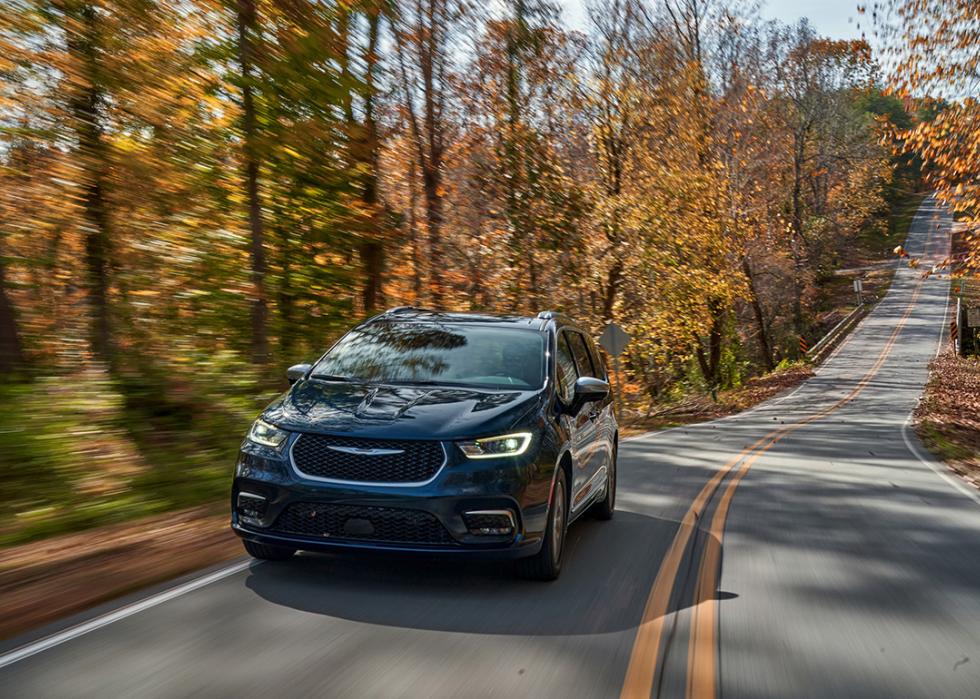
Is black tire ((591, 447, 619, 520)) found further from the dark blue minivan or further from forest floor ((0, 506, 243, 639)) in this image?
forest floor ((0, 506, 243, 639))

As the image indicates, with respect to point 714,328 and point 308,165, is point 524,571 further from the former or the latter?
point 714,328

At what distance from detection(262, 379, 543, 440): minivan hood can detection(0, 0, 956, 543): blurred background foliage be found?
3.44m

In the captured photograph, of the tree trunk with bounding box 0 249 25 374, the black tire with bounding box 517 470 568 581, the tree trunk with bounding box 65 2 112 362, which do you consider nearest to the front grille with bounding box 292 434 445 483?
the black tire with bounding box 517 470 568 581

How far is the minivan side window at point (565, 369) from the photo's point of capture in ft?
24.2

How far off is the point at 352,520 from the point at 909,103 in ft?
57.5

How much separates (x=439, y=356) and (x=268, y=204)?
9.00m

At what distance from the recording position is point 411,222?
958 inches

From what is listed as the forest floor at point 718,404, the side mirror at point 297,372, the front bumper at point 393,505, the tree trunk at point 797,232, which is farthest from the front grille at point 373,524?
the tree trunk at point 797,232

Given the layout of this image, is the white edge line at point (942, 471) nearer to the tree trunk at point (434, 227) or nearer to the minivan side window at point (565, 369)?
the minivan side window at point (565, 369)

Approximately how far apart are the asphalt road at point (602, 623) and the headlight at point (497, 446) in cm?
85

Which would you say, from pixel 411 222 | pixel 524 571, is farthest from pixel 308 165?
pixel 524 571

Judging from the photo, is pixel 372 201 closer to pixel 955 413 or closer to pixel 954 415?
pixel 954 415

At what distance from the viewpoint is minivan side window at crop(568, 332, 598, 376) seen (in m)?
8.54

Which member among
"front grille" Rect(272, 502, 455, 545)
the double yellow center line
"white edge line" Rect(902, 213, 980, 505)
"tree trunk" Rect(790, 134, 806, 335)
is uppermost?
"tree trunk" Rect(790, 134, 806, 335)
